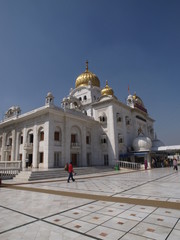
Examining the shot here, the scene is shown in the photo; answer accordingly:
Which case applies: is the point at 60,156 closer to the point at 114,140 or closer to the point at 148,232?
the point at 114,140

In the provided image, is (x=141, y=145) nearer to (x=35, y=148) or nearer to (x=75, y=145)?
(x=75, y=145)

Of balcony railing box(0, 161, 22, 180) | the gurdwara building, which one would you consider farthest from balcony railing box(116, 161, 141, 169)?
balcony railing box(0, 161, 22, 180)

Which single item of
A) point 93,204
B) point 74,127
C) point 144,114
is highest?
point 144,114

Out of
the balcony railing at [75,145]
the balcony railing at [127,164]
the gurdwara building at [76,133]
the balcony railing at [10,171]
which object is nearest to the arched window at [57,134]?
the gurdwara building at [76,133]

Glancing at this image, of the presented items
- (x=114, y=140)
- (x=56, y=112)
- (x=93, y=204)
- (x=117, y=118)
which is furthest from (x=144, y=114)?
(x=93, y=204)

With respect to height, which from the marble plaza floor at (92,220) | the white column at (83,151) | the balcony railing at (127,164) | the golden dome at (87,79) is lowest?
the balcony railing at (127,164)

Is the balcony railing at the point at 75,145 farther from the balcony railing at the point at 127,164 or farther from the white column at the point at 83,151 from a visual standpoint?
the balcony railing at the point at 127,164

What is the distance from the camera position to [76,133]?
27.2 meters

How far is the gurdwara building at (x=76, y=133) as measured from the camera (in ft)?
76.5

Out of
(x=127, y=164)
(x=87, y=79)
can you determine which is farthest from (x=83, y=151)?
(x=87, y=79)

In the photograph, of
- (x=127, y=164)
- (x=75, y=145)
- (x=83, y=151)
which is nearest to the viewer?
(x=75, y=145)

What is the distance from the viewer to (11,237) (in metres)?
3.82

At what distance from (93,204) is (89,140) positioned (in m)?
23.6

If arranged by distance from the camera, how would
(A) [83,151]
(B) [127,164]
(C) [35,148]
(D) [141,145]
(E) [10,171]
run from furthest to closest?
(D) [141,145]
(B) [127,164]
(A) [83,151]
(C) [35,148]
(E) [10,171]
